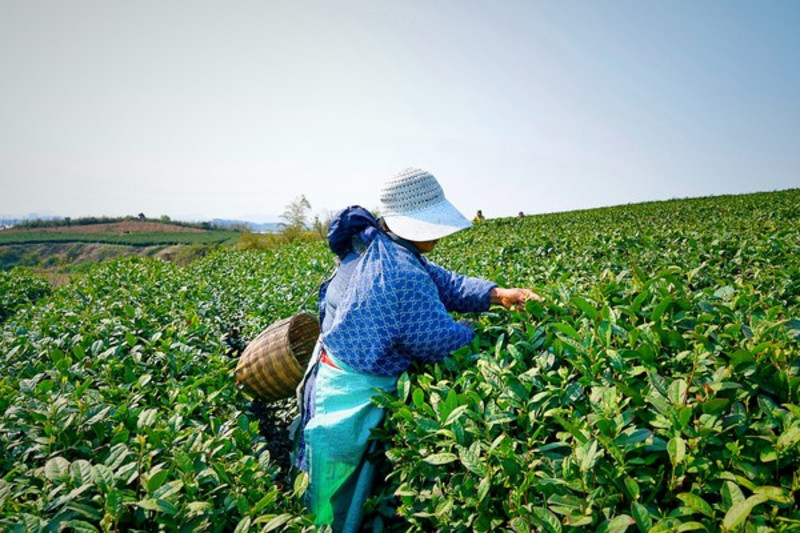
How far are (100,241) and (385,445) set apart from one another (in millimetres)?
73939

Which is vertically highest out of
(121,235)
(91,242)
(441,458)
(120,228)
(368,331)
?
(120,228)

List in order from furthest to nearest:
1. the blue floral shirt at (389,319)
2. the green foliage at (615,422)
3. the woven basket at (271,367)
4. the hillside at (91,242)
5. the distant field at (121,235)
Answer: the distant field at (121,235)
the hillside at (91,242)
the woven basket at (271,367)
the blue floral shirt at (389,319)
the green foliage at (615,422)

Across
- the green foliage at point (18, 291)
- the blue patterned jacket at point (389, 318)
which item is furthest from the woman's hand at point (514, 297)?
the green foliage at point (18, 291)

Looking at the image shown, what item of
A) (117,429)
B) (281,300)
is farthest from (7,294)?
(117,429)

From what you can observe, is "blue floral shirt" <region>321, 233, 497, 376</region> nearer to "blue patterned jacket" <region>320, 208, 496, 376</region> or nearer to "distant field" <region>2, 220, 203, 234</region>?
"blue patterned jacket" <region>320, 208, 496, 376</region>

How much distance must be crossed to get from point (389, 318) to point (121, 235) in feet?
257

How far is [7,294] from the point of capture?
8711 mm

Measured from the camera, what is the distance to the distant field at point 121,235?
62.1 meters

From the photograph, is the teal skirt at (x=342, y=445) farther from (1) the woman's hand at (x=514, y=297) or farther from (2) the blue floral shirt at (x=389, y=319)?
(1) the woman's hand at (x=514, y=297)

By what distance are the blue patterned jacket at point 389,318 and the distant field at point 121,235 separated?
2360 inches

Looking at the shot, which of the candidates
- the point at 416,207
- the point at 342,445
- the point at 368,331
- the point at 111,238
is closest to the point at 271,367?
the point at 342,445

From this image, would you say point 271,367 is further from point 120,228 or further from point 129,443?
point 120,228

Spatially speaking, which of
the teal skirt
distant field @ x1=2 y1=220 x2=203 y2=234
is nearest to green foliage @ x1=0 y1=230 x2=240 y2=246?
distant field @ x1=2 y1=220 x2=203 y2=234

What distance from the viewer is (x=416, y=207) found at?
84.7 inches
